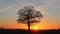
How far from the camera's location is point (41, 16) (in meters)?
54.3

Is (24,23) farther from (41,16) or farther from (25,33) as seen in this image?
(25,33)

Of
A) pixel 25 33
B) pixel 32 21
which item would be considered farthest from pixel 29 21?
pixel 25 33

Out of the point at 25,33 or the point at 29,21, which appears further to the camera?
the point at 29,21

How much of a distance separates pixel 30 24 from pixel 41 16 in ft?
11.2

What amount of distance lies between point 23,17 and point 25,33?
505 inches

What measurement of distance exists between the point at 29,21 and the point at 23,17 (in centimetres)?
184

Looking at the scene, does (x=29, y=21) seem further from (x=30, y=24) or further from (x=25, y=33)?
(x=25, y=33)

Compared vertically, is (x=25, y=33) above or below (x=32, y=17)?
below

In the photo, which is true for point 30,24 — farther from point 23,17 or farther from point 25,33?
point 25,33

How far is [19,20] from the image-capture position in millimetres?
54875

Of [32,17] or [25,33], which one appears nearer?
[25,33]

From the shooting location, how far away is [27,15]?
2067 inches

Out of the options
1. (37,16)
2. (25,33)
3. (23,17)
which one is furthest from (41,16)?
(25,33)

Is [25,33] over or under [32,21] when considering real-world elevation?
under
